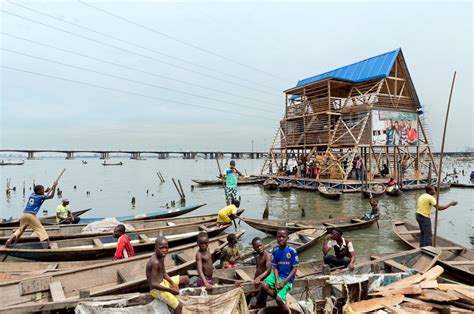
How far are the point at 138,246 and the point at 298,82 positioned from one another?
3231cm

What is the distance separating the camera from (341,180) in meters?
25.8

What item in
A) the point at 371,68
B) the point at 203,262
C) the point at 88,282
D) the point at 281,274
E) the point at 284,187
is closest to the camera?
the point at 281,274

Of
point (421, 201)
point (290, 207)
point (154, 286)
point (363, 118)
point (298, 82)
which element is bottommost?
point (290, 207)

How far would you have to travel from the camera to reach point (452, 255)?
8.39m

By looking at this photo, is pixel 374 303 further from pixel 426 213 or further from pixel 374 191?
pixel 374 191

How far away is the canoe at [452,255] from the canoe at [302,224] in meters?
1.58

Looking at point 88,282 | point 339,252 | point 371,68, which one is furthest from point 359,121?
point 88,282

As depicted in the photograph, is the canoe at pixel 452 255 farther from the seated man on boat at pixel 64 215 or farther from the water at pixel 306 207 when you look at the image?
the seated man on boat at pixel 64 215

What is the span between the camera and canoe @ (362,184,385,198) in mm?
22703

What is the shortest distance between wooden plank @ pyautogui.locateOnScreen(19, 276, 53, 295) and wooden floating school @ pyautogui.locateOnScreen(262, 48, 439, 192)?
895 inches

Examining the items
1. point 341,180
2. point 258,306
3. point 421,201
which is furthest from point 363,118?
point 258,306

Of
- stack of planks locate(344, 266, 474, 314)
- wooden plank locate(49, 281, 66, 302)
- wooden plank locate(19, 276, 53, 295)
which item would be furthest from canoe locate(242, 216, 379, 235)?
wooden plank locate(19, 276, 53, 295)

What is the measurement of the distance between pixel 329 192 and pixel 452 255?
15047 mm

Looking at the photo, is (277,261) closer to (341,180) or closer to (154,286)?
(154,286)
